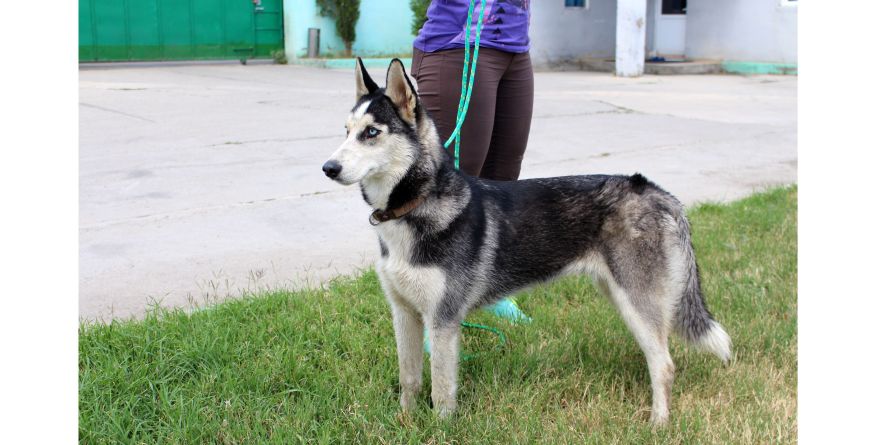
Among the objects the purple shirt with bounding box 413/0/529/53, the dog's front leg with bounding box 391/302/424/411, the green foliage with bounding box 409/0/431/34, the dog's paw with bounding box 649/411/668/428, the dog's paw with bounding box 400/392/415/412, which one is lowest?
the dog's paw with bounding box 649/411/668/428

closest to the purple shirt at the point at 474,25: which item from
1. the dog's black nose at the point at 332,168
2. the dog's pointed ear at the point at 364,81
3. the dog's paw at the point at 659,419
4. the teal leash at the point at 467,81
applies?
the teal leash at the point at 467,81

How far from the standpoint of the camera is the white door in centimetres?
2025

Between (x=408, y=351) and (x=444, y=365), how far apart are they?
272mm

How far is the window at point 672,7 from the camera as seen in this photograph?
20.3 meters

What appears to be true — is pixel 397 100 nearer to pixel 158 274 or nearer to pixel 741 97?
pixel 158 274

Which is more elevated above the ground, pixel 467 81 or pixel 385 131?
pixel 467 81

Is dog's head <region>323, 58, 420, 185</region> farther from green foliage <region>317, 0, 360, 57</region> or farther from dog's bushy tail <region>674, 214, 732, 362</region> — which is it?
green foliage <region>317, 0, 360, 57</region>

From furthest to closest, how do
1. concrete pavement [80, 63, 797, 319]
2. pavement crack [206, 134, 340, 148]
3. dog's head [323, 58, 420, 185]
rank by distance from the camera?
pavement crack [206, 134, 340, 148], concrete pavement [80, 63, 797, 319], dog's head [323, 58, 420, 185]

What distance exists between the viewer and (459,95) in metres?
3.98

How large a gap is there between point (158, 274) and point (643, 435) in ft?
10.4

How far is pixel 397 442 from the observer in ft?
10.2

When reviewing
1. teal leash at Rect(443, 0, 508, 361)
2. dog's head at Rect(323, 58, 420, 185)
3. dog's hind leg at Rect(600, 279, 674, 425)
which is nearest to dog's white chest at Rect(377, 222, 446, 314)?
dog's head at Rect(323, 58, 420, 185)

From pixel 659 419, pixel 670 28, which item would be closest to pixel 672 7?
pixel 670 28

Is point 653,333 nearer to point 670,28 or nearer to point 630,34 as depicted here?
point 630,34
